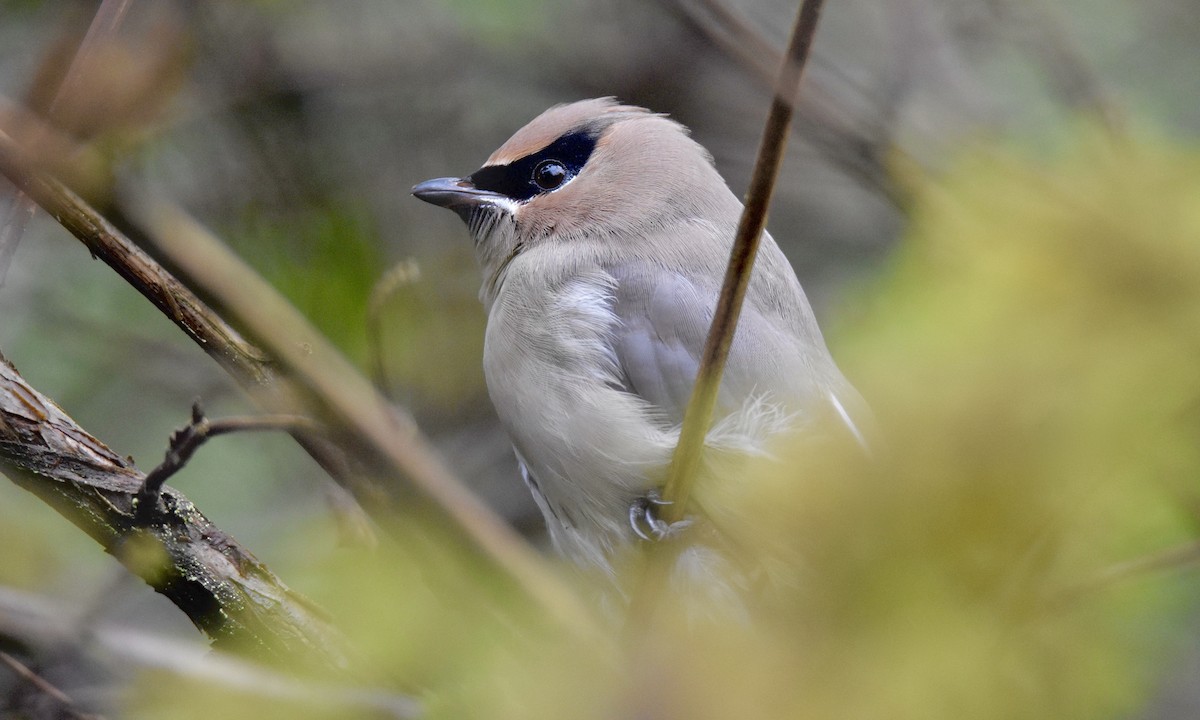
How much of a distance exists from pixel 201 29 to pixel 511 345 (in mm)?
2101

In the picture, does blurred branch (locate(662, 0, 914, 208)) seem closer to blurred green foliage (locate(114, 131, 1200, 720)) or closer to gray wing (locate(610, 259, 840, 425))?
gray wing (locate(610, 259, 840, 425))

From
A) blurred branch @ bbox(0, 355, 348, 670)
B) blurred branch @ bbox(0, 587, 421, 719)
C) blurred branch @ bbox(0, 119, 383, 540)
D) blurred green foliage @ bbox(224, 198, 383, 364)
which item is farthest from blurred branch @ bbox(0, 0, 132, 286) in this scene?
blurred green foliage @ bbox(224, 198, 383, 364)

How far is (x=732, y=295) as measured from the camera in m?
1.68

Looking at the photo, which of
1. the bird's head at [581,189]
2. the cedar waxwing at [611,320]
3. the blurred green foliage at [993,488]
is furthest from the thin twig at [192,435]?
the bird's head at [581,189]

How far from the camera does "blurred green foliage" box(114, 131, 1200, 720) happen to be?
1058 millimetres

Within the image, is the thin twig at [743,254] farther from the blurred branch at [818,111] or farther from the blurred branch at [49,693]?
the blurred branch at [49,693]

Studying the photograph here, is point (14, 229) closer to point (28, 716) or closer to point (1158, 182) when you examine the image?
point (28, 716)

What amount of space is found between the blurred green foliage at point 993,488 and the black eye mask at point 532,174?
195 centimetres

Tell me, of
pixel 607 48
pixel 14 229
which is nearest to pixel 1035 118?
pixel 607 48

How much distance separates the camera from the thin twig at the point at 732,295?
128 cm

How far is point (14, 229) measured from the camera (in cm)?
163

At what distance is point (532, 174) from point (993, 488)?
98.2 inches

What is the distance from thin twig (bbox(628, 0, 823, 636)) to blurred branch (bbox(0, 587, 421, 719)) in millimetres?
443

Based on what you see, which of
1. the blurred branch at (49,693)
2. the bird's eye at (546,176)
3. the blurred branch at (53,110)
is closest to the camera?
the blurred branch at (53,110)
